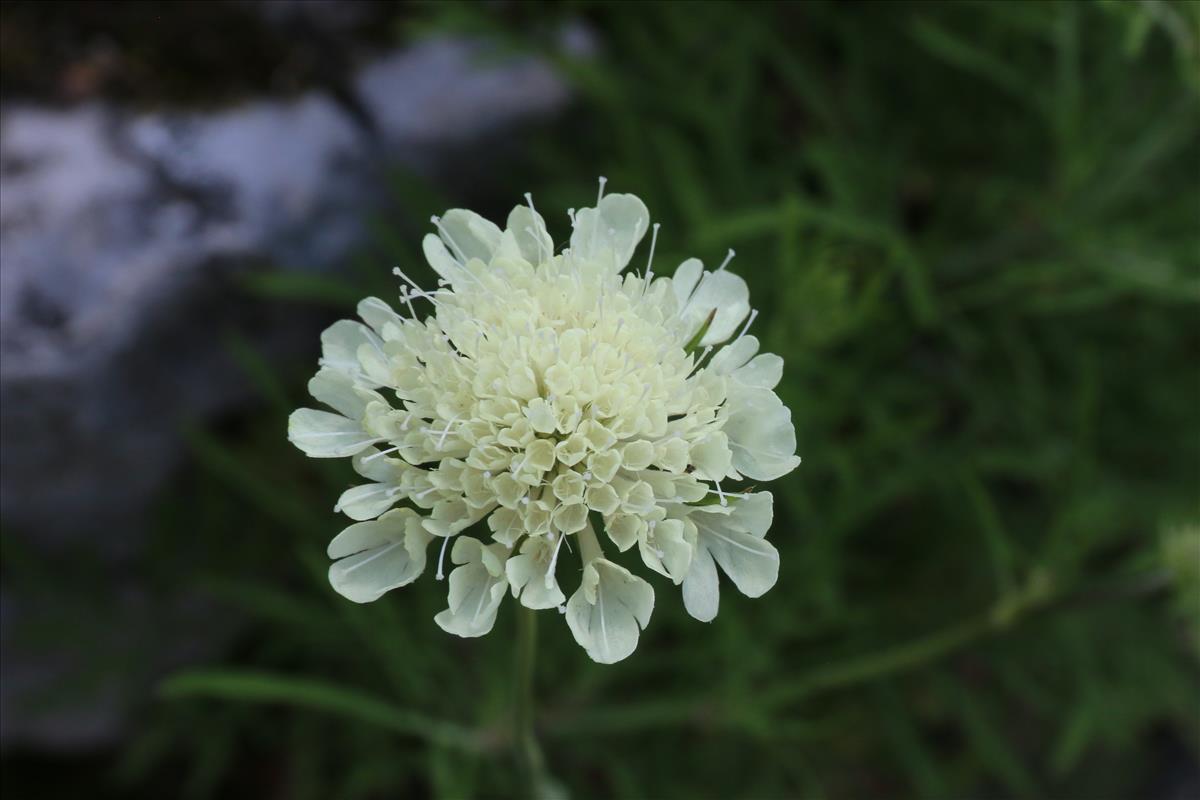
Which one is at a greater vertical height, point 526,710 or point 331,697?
point 331,697

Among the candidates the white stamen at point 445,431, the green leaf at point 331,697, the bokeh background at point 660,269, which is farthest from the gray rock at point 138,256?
the white stamen at point 445,431

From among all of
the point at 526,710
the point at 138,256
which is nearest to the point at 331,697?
the point at 526,710

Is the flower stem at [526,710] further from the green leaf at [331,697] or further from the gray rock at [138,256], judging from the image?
the gray rock at [138,256]

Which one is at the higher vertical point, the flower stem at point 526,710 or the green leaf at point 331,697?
the green leaf at point 331,697

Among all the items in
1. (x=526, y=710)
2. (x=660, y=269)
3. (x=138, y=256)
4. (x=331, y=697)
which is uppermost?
(x=138, y=256)

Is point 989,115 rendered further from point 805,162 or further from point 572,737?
point 572,737

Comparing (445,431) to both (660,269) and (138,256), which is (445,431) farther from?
(138,256)

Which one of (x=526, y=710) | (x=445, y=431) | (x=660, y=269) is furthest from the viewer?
(x=660, y=269)
